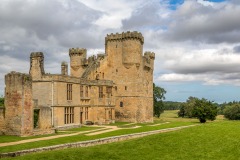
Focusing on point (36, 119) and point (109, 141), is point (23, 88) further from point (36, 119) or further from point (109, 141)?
point (109, 141)

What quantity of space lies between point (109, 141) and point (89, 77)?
23343 mm

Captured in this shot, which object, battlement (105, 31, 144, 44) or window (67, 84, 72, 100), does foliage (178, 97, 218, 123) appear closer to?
battlement (105, 31, 144, 44)

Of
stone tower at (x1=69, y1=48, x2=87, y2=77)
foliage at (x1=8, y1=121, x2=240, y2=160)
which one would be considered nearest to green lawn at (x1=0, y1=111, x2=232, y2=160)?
foliage at (x1=8, y1=121, x2=240, y2=160)

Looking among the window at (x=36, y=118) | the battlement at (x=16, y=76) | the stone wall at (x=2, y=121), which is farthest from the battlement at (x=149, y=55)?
the stone wall at (x=2, y=121)

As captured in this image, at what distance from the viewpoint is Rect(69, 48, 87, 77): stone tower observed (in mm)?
56875

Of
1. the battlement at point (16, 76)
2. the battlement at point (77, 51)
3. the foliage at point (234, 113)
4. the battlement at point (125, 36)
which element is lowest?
the foliage at point (234, 113)

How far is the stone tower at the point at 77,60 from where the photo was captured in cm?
5688

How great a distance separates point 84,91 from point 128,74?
400 inches

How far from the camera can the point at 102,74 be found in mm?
52375

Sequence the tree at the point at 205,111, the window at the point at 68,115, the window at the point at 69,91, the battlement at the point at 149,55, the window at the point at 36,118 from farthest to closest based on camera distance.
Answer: the battlement at the point at 149,55, the tree at the point at 205,111, the window at the point at 69,91, the window at the point at 68,115, the window at the point at 36,118

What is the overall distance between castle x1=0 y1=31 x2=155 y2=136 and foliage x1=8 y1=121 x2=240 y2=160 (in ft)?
34.2

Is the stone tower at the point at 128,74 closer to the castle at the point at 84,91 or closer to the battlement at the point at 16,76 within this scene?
the castle at the point at 84,91

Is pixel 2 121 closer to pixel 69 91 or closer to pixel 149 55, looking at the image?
pixel 69 91

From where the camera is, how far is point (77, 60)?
2245 inches
